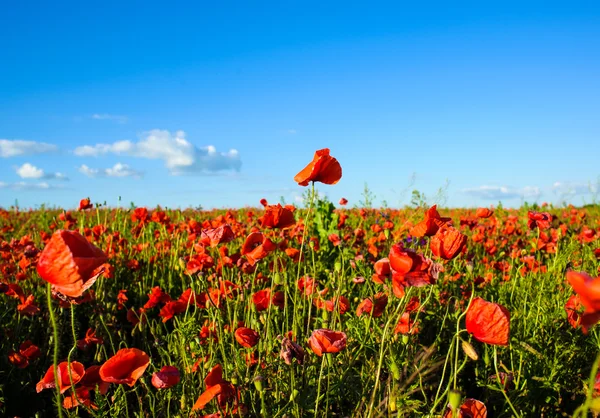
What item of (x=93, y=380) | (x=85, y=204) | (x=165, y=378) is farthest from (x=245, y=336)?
(x=85, y=204)

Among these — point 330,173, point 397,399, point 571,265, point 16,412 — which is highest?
point 330,173

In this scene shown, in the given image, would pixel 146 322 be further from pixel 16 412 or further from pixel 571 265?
pixel 571 265

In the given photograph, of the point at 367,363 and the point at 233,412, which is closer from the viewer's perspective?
the point at 233,412

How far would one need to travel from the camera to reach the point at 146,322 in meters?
2.80

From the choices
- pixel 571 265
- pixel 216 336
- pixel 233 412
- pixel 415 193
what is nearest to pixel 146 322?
pixel 216 336

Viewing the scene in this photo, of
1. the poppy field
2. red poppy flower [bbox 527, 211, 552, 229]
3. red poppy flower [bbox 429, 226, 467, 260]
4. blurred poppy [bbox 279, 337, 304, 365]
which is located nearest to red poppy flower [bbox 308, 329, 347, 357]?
the poppy field

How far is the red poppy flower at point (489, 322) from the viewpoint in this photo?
4.22ft

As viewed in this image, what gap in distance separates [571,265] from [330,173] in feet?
7.69

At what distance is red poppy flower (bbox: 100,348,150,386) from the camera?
1.33 meters

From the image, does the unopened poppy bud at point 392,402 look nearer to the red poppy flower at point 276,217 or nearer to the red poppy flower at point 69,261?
the red poppy flower at point 276,217

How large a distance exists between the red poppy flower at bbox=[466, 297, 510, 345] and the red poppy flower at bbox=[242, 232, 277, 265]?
86cm

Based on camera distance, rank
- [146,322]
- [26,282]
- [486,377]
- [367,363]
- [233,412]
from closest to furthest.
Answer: [233,412] → [367,363] → [486,377] → [146,322] → [26,282]

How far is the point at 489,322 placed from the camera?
1305mm

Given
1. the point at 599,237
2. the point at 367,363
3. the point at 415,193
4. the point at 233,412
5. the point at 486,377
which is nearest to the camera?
the point at 233,412
